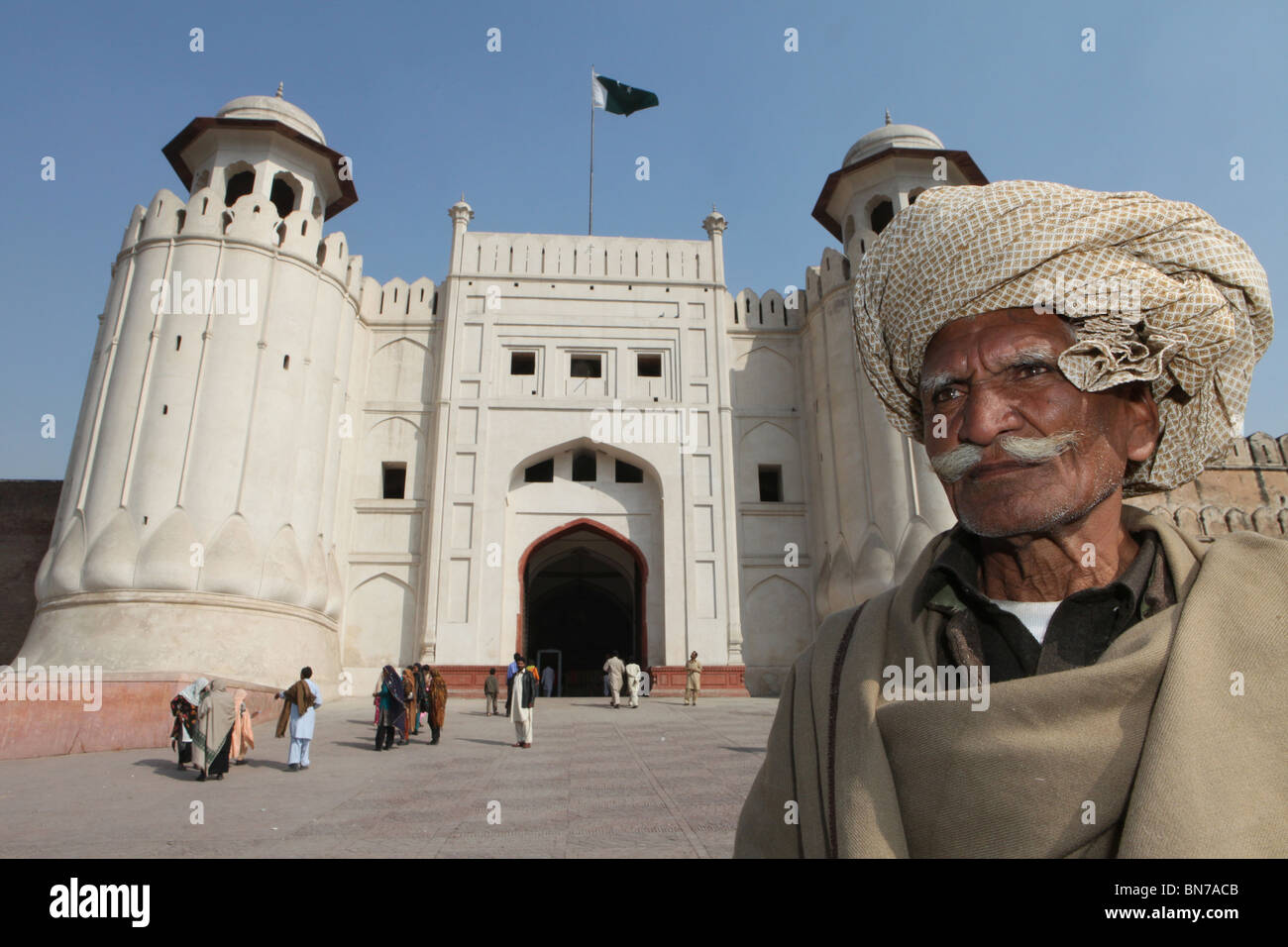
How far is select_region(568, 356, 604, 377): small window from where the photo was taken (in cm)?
2088

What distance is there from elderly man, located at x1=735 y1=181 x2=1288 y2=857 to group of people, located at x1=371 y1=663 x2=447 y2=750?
381 inches

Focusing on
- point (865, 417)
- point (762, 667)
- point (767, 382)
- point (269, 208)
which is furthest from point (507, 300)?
point (762, 667)

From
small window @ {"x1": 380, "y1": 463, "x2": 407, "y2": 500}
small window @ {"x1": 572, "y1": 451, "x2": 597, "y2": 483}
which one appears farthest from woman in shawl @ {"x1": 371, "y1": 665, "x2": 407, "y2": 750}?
small window @ {"x1": 572, "y1": 451, "x2": 597, "y2": 483}

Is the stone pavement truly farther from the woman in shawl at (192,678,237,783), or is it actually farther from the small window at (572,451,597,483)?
the small window at (572,451,597,483)

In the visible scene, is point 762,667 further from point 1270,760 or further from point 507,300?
point 1270,760

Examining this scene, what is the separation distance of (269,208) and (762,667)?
1524cm

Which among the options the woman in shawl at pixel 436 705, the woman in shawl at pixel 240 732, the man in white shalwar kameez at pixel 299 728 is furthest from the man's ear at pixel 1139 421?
the woman in shawl at pixel 436 705

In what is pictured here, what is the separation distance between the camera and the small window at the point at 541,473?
20250 mm

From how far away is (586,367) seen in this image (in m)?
21.0

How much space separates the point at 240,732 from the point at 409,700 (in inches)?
89.8

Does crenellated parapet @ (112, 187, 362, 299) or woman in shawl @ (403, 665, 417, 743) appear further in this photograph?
crenellated parapet @ (112, 187, 362, 299)

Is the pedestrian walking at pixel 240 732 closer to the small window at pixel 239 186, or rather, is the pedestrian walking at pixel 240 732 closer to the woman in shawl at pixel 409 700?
the woman in shawl at pixel 409 700

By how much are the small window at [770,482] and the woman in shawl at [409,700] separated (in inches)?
445

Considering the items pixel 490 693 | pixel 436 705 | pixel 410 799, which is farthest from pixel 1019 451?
pixel 490 693
